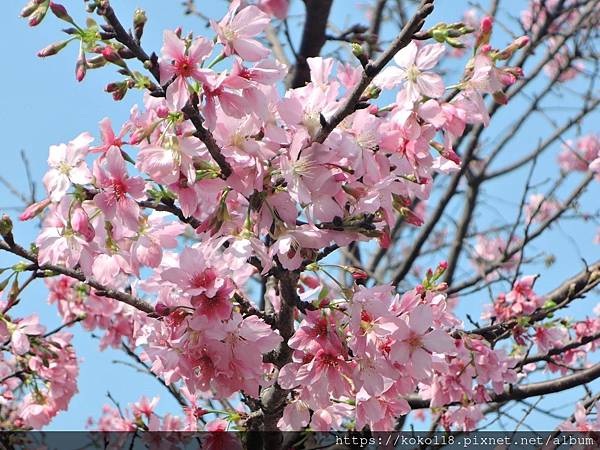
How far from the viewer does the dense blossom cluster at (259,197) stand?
5.02ft

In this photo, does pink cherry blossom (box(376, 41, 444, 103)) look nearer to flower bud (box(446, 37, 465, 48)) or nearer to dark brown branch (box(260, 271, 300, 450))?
flower bud (box(446, 37, 465, 48))

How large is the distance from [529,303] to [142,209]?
2189 millimetres

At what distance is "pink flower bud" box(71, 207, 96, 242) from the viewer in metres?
1.63

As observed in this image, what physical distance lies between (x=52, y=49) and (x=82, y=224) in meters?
0.43

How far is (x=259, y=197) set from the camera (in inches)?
63.8

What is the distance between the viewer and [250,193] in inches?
61.6

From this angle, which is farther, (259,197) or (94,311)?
(94,311)

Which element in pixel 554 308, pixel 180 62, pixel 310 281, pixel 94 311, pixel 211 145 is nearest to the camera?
pixel 180 62

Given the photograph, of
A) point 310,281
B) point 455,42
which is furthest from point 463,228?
point 455,42

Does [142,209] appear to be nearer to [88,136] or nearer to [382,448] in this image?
[88,136]

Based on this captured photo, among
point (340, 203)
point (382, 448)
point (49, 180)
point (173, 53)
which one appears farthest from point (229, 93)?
point (382, 448)

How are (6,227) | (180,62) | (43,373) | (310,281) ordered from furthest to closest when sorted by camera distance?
(43,373) → (310,281) → (6,227) → (180,62)

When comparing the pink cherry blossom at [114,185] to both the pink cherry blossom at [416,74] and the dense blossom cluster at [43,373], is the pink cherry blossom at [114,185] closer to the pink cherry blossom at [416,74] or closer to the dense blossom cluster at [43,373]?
the pink cherry blossom at [416,74]

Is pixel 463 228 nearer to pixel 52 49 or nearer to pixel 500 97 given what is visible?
pixel 500 97
